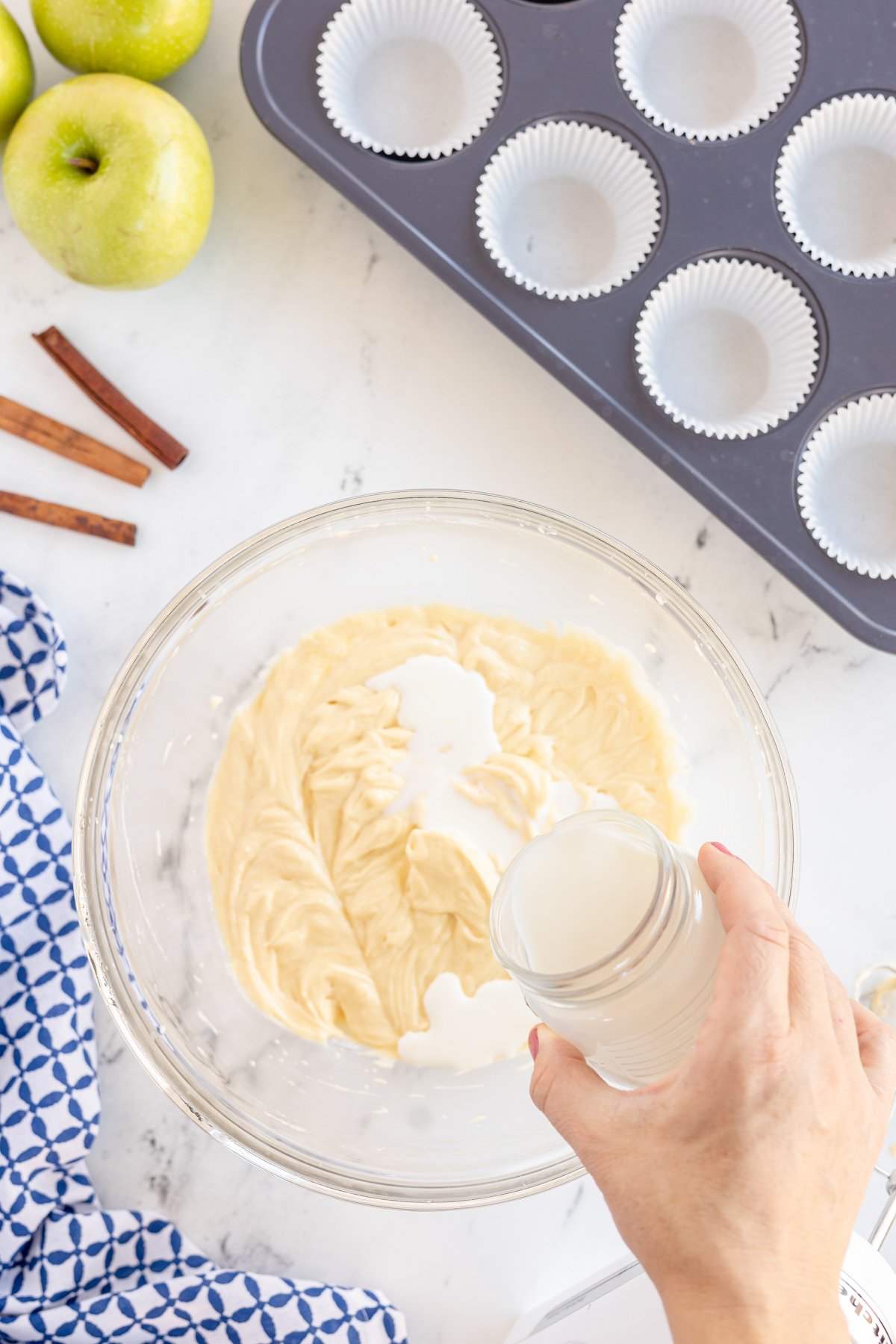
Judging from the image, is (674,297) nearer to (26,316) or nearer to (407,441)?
(407,441)

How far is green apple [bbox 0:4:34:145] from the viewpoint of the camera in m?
1.28

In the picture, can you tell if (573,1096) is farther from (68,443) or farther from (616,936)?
(68,443)

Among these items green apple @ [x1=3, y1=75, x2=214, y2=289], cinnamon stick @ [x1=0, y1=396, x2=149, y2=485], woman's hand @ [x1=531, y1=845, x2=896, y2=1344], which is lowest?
cinnamon stick @ [x1=0, y1=396, x2=149, y2=485]

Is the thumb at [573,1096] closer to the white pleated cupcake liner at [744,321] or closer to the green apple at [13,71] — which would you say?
the white pleated cupcake liner at [744,321]

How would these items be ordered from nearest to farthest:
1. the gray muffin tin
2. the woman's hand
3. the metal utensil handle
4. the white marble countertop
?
the woman's hand
the metal utensil handle
the gray muffin tin
the white marble countertop

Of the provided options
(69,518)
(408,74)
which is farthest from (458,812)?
(408,74)

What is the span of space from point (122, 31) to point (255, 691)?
79 centimetres

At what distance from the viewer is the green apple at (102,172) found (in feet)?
4.05

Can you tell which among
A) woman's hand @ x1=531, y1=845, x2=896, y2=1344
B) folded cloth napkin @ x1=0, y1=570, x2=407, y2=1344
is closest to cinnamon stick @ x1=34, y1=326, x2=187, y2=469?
folded cloth napkin @ x1=0, y1=570, x2=407, y2=1344

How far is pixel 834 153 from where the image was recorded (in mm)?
1386

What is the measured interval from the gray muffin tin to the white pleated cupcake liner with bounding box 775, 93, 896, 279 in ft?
0.06

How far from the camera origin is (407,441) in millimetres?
1412

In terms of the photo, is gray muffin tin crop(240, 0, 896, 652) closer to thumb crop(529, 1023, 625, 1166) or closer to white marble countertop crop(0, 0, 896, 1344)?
white marble countertop crop(0, 0, 896, 1344)

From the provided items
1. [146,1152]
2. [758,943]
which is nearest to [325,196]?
[758,943]
